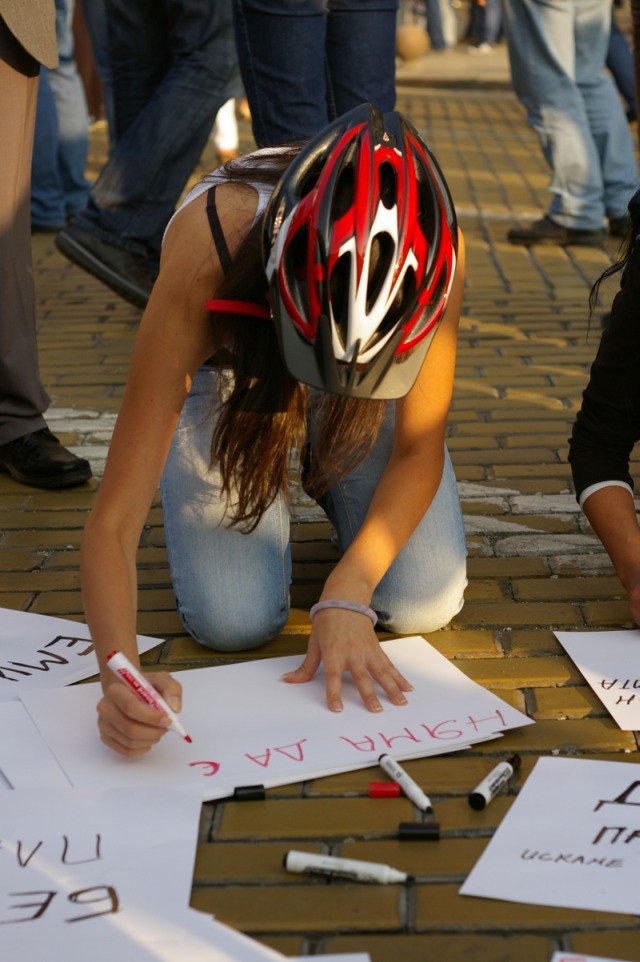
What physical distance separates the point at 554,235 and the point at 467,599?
130 inches

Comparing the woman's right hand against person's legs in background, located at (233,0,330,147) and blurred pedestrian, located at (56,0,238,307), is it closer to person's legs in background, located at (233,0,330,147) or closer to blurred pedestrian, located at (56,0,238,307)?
person's legs in background, located at (233,0,330,147)

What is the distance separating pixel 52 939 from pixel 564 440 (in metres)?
2.22

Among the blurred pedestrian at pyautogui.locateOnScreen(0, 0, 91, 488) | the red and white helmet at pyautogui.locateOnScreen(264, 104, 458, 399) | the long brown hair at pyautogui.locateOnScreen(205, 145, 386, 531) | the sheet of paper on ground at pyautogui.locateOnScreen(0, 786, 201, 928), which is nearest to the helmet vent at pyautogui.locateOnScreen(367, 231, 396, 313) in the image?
the red and white helmet at pyautogui.locateOnScreen(264, 104, 458, 399)

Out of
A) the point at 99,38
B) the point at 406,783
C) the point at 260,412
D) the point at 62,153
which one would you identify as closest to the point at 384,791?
the point at 406,783

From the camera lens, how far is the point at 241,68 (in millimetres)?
3850

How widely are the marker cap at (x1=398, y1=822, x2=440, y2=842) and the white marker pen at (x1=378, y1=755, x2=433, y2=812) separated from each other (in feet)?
0.17

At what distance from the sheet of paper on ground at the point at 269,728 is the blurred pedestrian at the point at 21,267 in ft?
3.82

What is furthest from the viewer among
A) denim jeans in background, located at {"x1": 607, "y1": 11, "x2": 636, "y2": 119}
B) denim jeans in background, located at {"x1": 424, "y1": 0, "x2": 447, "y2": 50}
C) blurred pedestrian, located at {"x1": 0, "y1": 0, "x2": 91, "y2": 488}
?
denim jeans in background, located at {"x1": 424, "y1": 0, "x2": 447, "y2": 50}

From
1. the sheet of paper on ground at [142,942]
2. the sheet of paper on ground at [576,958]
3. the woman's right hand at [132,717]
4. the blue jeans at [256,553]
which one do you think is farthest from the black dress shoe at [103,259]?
the sheet of paper on ground at [576,958]

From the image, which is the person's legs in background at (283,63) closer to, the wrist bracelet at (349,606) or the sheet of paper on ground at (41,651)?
the sheet of paper on ground at (41,651)

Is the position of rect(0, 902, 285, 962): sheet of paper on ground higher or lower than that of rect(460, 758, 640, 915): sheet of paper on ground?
higher

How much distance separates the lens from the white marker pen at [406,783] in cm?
182

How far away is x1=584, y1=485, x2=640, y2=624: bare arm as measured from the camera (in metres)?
2.34

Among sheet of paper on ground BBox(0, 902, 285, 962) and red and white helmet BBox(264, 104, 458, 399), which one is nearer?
sheet of paper on ground BBox(0, 902, 285, 962)
